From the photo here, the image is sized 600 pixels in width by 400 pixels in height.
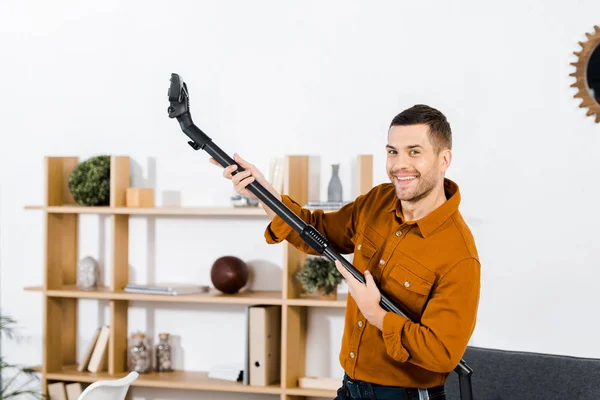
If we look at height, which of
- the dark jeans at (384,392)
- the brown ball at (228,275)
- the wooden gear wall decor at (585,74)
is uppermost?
the wooden gear wall decor at (585,74)

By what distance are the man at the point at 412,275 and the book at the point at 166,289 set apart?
1664 mm

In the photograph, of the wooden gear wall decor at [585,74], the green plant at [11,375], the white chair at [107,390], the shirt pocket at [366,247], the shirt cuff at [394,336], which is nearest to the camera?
the shirt cuff at [394,336]

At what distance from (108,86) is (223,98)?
0.62 meters

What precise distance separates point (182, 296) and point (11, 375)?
115cm

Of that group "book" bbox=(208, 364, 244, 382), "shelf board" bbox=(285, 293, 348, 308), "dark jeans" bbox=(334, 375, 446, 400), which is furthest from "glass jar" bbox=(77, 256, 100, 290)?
"dark jeans" bbox=(334, 375, 446, 400)

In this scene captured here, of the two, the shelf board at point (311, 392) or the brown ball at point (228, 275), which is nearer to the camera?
A: the shelf board at point (311, 392)

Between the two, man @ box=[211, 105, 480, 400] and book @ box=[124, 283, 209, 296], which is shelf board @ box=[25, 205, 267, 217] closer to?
book @ box=[124, 283, 209, 296]

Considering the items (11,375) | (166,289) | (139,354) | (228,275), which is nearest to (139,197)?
(166,289)

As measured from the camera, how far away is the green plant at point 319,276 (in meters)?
3.69

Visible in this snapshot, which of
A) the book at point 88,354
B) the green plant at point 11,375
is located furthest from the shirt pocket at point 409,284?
the green plant at point 11,375

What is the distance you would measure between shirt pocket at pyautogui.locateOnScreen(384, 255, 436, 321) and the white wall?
1.63m

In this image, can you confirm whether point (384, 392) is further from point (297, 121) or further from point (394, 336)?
point (297, 121)

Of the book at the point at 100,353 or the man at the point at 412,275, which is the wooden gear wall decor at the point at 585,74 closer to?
the man at the point at 412,275

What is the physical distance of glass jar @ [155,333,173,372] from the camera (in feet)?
13.2
